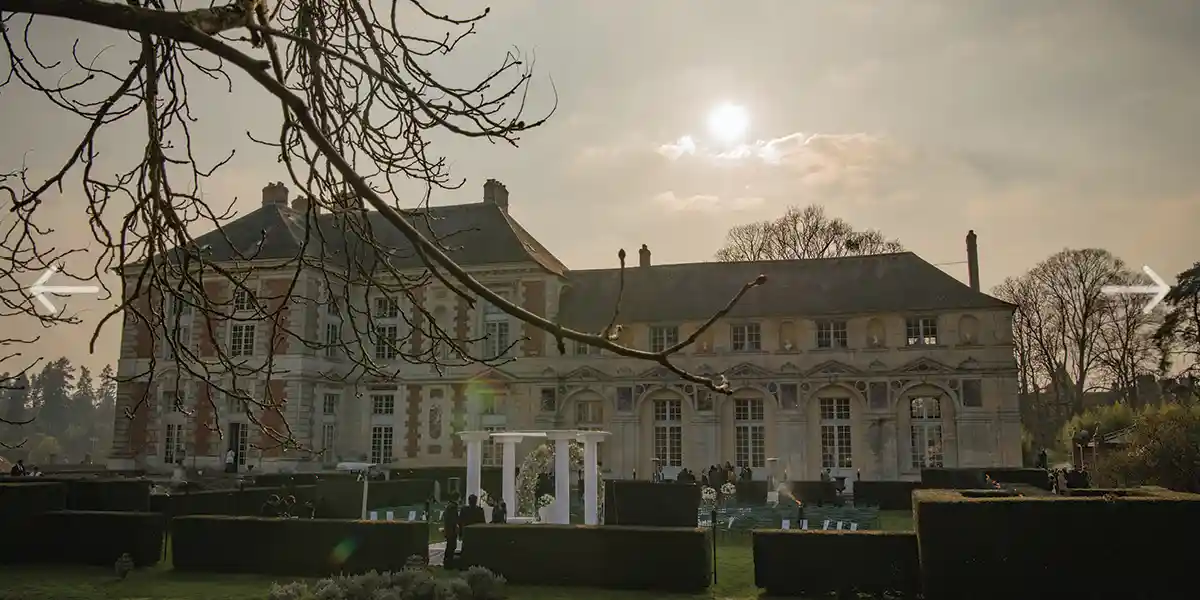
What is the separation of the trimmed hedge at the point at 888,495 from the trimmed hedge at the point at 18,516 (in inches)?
702

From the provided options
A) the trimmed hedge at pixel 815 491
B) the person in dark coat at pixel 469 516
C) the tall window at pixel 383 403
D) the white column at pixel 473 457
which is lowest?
the trimmed hedge at pixel 815 491

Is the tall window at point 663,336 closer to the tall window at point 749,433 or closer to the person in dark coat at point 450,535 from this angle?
the tall window at point 749,433

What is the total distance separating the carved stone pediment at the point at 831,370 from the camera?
2992cm

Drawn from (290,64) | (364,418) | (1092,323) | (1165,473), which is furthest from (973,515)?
(1092,323)

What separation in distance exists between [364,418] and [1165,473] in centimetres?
2467

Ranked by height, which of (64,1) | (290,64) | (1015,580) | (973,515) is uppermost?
(290,64)

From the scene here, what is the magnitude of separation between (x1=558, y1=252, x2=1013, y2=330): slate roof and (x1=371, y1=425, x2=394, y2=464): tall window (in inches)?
296

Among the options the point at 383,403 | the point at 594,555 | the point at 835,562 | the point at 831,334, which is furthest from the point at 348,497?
the point at 831,334

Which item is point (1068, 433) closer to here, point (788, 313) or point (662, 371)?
point (788, 313)

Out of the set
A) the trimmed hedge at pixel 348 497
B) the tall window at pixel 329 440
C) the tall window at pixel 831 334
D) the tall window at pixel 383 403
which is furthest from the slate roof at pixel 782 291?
the trimmed hedge at pixel 348 497

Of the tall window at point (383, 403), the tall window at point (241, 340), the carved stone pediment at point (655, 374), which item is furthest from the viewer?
the tall window at point (383, 403)

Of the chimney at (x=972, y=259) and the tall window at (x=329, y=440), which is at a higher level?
the chimney at (x=972, y=259)

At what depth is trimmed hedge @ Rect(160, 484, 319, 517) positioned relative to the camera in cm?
1748

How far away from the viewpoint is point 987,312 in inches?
1160
